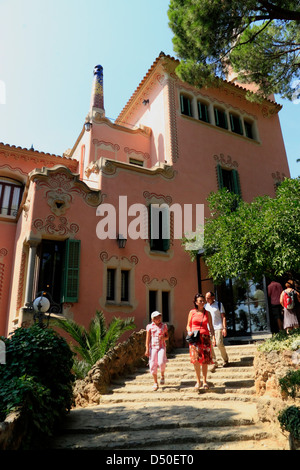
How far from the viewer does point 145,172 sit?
41.5ft

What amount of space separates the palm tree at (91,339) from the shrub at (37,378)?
9.17 ft

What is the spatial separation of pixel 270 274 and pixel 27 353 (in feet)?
20.0

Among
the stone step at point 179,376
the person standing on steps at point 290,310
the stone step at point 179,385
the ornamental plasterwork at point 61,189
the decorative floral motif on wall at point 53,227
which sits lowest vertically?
the stone step at point 179,385

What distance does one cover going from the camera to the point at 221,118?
1612 cm

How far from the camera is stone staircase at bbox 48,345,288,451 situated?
417 cm

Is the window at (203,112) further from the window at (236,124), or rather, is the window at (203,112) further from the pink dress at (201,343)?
the pink dress at (201,343)

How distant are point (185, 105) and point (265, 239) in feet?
29.6

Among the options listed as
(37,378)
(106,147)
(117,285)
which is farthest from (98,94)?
(37,378)

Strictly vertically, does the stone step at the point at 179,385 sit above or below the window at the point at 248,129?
below

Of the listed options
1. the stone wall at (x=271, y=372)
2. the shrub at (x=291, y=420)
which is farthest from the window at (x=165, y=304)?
the shrub at (x=291, y=420)

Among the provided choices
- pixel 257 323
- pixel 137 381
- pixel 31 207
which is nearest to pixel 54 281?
pixel 31 207

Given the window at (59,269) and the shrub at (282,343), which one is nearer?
the shrub at (282,343)

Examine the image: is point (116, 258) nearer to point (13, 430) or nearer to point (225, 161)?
point (225, 161)

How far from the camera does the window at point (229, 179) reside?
14672 mm
